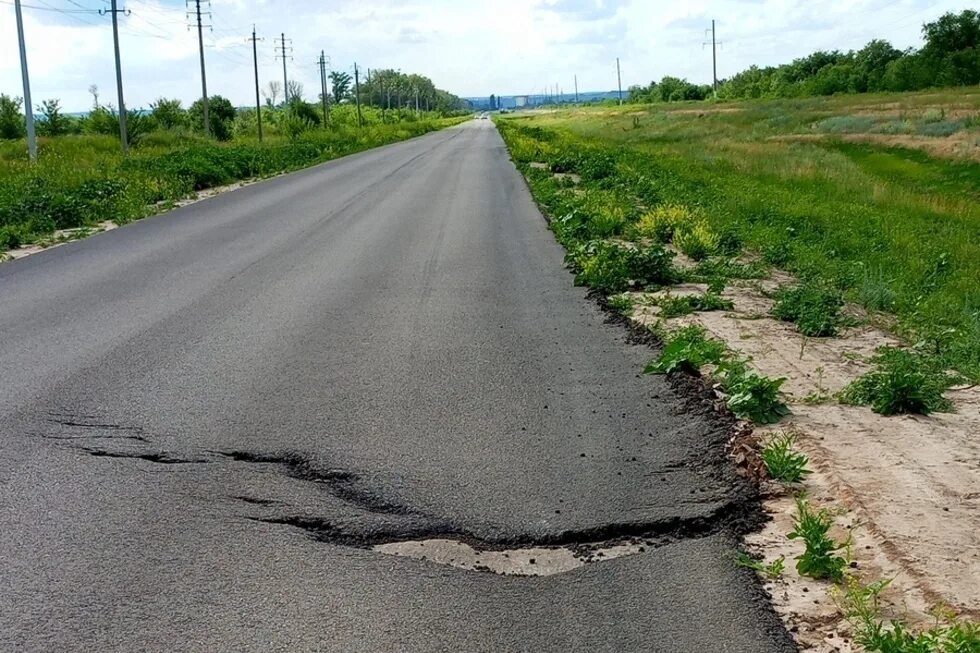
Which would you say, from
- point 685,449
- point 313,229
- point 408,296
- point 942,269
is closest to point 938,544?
point 685,449

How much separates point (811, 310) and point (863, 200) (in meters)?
14.6

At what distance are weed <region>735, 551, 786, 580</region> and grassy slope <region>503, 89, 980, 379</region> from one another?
11.6ft

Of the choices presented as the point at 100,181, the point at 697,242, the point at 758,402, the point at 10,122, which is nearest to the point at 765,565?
Answer: the point at 758,402

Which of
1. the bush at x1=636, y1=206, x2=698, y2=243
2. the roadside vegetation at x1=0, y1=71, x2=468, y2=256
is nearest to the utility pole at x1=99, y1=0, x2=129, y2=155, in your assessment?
the roadside vegetation at x1=0, y1=71, x2=468, y2=256

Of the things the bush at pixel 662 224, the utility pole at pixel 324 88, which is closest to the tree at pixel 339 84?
the utility pole at pixel 324 88

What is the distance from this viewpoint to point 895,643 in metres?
3.36

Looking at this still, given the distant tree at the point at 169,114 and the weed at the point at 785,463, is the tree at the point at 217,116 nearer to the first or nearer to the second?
the distant tree at the point at 169,114

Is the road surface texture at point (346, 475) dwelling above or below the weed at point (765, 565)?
above

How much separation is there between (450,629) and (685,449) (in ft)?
7.78

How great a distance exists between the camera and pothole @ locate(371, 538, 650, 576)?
4.20m

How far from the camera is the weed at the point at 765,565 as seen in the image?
407 centimetres

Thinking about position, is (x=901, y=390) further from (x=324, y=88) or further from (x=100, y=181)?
(x=324, y=88)

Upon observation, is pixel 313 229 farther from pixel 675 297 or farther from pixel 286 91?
pixel 286 91

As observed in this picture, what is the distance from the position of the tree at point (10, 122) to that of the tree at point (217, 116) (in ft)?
31.7
